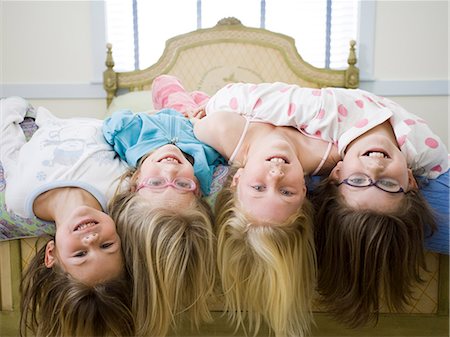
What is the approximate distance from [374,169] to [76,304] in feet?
2.25

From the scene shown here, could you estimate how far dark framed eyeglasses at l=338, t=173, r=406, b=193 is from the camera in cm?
101

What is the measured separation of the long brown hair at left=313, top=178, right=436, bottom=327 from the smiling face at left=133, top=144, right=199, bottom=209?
313 millimetres

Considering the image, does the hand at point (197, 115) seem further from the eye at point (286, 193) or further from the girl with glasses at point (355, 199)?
the eye at point (286, 193)

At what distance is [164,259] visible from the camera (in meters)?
0.95

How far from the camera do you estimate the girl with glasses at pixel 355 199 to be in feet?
3.28

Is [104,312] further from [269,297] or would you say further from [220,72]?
[220,72]

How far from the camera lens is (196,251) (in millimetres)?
968

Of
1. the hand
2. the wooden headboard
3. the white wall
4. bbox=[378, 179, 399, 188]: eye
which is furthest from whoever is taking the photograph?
the white wall

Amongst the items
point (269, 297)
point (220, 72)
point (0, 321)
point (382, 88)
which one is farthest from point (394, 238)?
point (382, 88)

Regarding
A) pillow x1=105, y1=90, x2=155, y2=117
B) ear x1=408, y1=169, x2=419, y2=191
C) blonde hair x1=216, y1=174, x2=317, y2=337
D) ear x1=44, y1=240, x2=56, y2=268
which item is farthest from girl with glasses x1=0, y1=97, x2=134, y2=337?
pillow x1=105, y1=90, x2=155, y2=117

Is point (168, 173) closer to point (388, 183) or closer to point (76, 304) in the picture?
point (76, 304)

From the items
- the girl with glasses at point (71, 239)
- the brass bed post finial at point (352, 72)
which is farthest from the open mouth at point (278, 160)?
the brass bed post finial at point (352, 72)

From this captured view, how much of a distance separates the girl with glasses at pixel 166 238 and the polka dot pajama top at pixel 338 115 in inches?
10.4

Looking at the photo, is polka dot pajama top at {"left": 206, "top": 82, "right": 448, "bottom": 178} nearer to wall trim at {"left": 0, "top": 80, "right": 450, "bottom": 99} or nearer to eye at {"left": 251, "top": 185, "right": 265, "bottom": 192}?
eye at {"left": 251, "top": 185, "right": 265, "bottom": 192}
